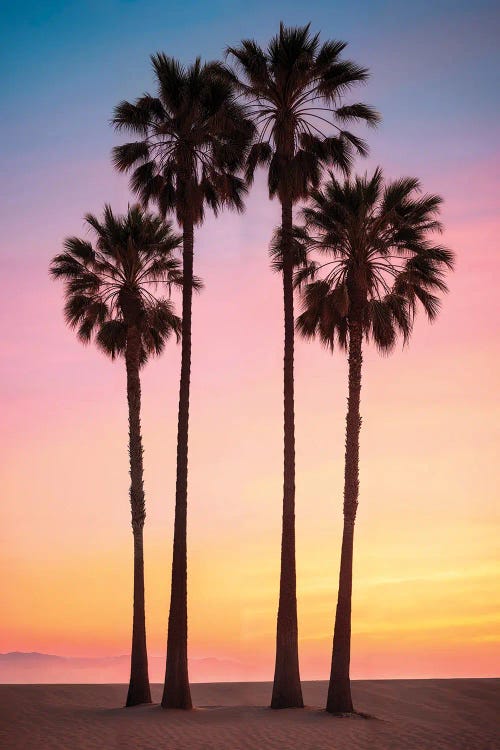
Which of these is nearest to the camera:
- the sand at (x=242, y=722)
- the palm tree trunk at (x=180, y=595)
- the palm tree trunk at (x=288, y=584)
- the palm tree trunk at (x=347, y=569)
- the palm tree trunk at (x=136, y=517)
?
the sand at (x=242, y=722)

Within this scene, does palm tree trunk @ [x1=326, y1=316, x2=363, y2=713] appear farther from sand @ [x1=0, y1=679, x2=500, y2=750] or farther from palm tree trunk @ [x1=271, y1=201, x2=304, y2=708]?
palm tree trunk @ [x1=271, y1=201, x2=304, y2=708]

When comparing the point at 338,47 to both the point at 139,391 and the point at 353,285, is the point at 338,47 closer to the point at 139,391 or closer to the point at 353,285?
the point at 353,285

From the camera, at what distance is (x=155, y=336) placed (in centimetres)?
4484

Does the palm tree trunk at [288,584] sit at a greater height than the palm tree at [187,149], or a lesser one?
lesser

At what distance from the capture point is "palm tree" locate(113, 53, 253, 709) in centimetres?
3941

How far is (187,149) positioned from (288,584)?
1766 centimetres

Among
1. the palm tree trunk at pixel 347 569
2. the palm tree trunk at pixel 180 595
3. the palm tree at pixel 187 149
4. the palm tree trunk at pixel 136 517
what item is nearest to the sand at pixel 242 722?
the palm tree trunk at pixel 180 595

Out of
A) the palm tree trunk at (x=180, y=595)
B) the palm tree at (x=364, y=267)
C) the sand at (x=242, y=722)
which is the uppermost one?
the palm tree at (x=364, y=267)

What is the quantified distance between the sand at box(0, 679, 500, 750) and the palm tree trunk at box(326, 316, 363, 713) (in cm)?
100

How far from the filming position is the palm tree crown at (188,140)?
39469 millimetres

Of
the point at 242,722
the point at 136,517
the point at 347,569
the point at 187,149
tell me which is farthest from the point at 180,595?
the point at 187,149

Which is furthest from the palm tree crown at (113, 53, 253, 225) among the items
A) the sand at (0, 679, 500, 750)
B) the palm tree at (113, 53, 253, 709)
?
the sand at (0, 679, 500, 750)

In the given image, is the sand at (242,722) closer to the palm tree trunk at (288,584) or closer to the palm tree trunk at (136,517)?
the palm tree trunk at (288,584)

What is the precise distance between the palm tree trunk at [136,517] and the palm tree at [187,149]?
12.5ft
